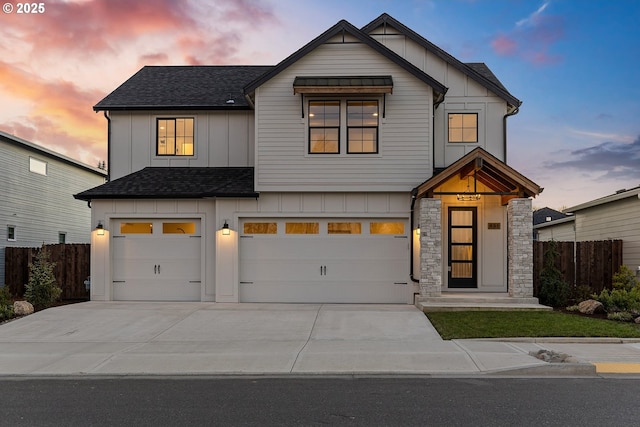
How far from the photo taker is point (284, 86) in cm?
1462

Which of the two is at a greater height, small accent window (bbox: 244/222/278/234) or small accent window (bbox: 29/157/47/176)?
small accent window (bbox: 29/157/47/176)

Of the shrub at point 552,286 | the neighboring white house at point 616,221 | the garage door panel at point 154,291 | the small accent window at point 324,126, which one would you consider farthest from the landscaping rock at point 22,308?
the neighboring white house at point 616,221

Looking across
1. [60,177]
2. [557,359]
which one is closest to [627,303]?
[557,359]

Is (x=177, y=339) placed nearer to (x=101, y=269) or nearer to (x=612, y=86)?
(x=101, y=269)

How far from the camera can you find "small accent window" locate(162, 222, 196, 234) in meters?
15.1

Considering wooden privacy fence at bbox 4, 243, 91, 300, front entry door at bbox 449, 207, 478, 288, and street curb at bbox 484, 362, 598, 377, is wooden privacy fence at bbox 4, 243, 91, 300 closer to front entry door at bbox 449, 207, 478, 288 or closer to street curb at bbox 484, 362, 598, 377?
front entry door at bbox 449, 207, 478, 288

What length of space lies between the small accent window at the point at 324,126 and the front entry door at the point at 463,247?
4.23 m

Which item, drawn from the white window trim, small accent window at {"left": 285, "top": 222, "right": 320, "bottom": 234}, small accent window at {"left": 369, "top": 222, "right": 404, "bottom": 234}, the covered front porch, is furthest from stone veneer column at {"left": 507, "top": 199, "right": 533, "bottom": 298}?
→ small accent window at {"left": 285, "top": 222, "right": 320, "bottom": 234}

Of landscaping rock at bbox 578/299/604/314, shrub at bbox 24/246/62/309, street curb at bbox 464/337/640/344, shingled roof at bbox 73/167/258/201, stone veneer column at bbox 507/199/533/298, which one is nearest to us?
street curb at bbox 464/337/640/344

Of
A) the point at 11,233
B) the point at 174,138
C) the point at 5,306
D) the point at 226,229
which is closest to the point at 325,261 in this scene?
the point at 226,229

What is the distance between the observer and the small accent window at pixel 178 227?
49.6ft

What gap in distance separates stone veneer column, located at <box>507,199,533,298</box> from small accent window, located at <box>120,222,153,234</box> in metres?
10.8

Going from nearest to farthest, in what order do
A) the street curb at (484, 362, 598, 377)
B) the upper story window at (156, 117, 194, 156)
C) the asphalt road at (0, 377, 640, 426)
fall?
the asphalt road at (0, 377, 640, 426), the street curb at (484, 362, 598, 377), the upper story window at (156, 117, 194, 156)

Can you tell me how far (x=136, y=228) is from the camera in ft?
49.8
